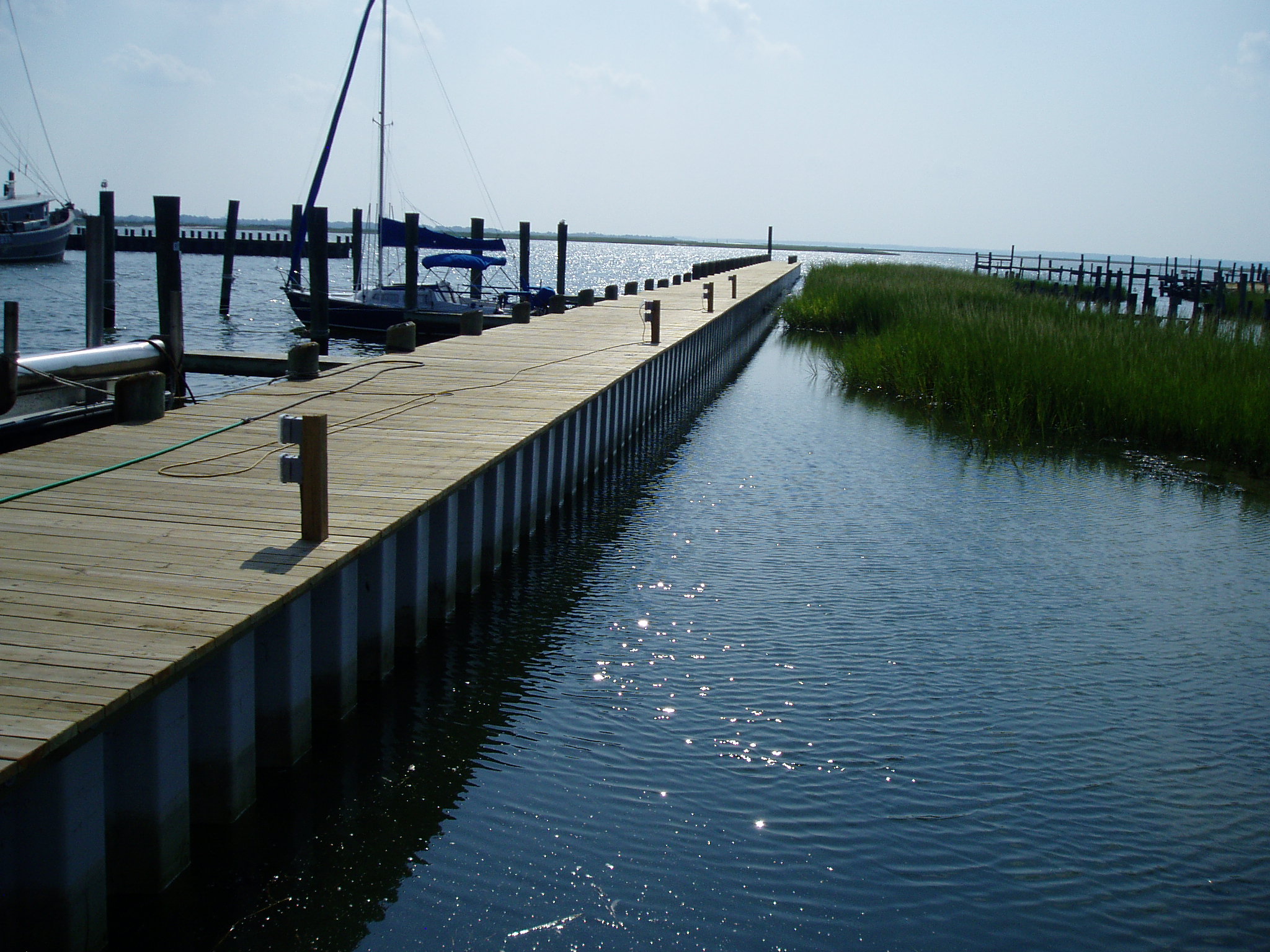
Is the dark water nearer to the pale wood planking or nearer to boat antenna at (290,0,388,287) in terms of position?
the pale wood planking

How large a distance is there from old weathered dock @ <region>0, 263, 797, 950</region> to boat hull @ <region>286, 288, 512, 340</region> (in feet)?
54.9

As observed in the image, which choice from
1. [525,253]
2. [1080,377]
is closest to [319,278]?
[525,253]

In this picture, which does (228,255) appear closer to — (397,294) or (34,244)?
(397,294)

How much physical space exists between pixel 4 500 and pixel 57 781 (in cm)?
339

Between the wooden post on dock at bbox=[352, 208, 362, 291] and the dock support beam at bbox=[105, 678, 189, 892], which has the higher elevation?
the wooden post on dock at bbox=[352, 208, 362, 291]

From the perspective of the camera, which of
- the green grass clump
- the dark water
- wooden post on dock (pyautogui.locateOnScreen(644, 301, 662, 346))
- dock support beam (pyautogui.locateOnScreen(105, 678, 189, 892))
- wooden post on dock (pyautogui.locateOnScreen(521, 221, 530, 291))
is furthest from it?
wooden post on dock (pyautogui.locateOnScreen(521, 221, 530, 291))

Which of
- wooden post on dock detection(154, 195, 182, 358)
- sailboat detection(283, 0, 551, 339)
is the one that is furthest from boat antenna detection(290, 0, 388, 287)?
wooden post on dock detection(154, 195, 182, 358)

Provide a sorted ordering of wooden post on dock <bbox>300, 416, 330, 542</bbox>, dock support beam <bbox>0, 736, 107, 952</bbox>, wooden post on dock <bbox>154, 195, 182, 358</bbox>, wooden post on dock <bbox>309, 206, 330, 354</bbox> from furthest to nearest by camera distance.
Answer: wooden post on dock <bbox>309, 206, 330, 354</bbox>
wooden post on dock <bbox>154, 195, 182, 358</bbox>
wooden post on dock <bbox>300, 416, 330, 542</bbox>
dock support beam <bbox>0, 736, 107, 952</bbox>

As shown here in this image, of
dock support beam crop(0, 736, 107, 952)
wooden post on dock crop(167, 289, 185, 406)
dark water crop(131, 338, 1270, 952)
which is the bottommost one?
dark water crop(131, 338, 1270, 952)

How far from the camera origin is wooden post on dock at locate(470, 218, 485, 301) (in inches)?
1341

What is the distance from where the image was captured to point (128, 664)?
15.4 feet

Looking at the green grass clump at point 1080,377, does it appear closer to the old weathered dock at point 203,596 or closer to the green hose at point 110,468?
the old weathered dock at point 203,596

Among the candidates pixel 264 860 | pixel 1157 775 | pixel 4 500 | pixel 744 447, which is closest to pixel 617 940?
pixel 264 860

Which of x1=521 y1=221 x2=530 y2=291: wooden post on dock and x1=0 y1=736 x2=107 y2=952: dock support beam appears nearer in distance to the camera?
x1=0 y1=736 x2=107 y2=952: dock support beam
